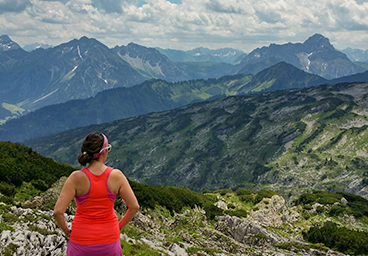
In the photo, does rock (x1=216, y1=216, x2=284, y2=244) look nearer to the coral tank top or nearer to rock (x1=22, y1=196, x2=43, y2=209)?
rock (x1=22, y1=196, x2=43, y2=209)

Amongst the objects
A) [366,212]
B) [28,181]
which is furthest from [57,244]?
[366,212]

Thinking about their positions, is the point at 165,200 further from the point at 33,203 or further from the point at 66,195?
the point at 66,195

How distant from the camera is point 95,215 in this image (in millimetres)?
7973

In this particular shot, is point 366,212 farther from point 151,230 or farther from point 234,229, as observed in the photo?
point 151,230

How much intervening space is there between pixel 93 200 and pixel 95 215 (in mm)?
434

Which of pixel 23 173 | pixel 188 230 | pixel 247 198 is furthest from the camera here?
pixel 247 198

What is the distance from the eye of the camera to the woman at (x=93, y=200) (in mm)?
7801

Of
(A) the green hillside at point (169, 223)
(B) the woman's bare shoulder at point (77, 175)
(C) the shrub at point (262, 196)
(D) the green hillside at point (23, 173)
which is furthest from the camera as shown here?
(C) the shrub at point (262, 196)

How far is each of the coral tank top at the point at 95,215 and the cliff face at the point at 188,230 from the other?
400 inches

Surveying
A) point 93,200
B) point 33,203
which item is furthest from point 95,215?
point 33,203

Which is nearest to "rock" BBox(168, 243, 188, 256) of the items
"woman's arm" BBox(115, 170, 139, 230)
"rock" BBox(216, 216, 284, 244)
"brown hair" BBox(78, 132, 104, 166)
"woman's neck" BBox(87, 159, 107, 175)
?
"rock" BBox(216, 216, 284, 244)

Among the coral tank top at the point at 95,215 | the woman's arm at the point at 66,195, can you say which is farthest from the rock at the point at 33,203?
the coral tank top at the point at 95,215

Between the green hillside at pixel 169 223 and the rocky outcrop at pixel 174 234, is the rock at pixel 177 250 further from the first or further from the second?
the green hillside at pixel 169 223

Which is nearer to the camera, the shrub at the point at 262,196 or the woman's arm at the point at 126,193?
the woman's arm at the point at 126,193
